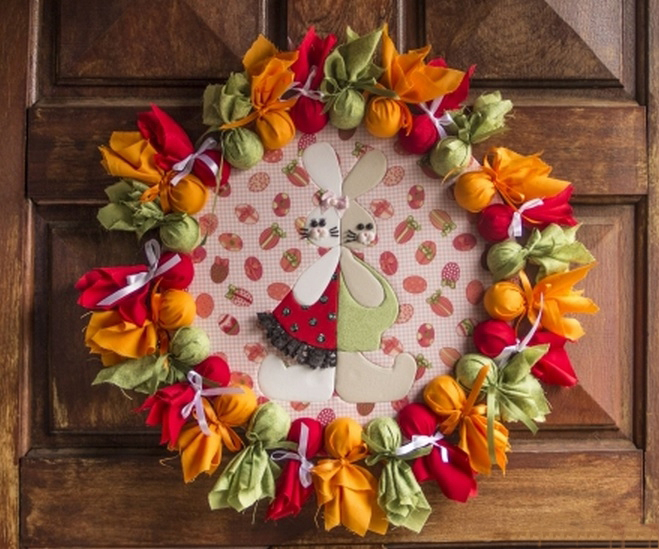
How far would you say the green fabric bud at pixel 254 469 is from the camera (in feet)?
2.89

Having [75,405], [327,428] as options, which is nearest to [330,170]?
[327,428]

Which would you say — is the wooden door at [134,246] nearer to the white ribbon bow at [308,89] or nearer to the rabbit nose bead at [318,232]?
the white ribbon bow at [308,89]

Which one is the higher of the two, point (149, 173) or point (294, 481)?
point (149, 173)

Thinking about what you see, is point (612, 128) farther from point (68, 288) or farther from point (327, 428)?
point (68, 288)

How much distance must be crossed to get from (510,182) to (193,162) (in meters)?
0.39

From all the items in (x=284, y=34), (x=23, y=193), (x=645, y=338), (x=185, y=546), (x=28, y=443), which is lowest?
(x=185, y=546)

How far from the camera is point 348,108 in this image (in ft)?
2.93

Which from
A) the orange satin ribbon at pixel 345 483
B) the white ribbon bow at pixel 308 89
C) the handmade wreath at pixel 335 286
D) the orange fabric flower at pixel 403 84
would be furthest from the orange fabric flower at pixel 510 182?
the orange satin ribbon at pixel 345 483

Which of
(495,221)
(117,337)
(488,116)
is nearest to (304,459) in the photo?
(117,337)

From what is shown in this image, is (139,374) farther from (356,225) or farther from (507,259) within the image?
(507,259)

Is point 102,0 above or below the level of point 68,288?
above

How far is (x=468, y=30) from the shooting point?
37.8 inches

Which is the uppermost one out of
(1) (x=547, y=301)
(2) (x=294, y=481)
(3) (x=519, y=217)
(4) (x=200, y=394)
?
(3) (x=519, y=217)

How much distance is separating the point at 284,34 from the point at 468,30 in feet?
0.79
